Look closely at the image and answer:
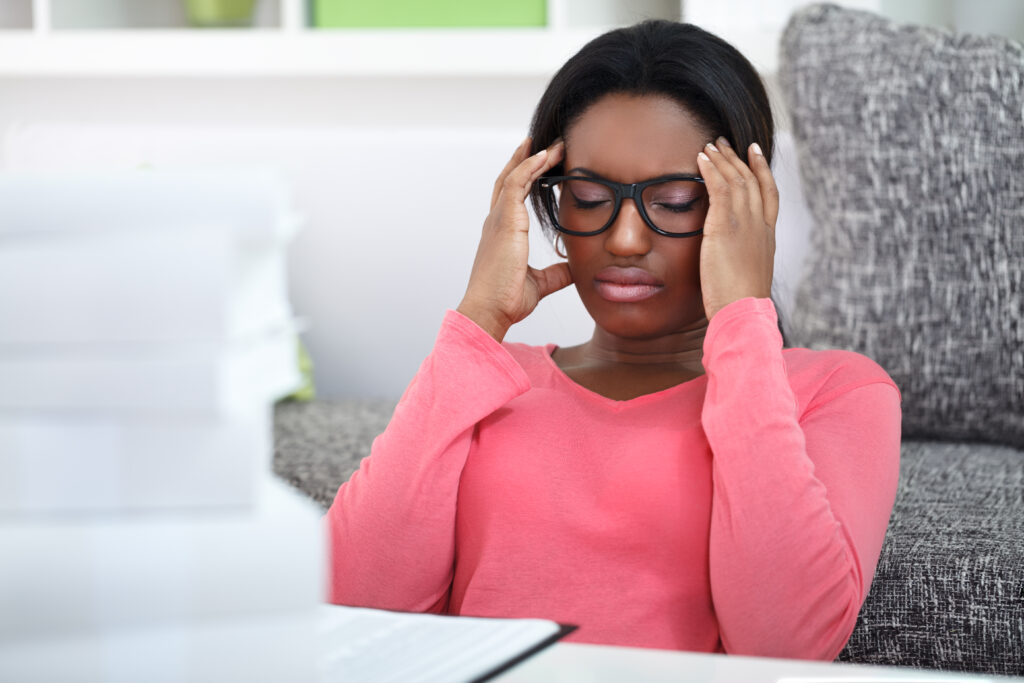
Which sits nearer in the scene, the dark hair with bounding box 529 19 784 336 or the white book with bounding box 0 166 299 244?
the white book with bounding box 0 166 299 244

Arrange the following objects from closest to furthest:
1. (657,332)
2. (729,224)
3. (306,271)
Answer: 1. (729,224)
2. (657,332)
3. (306,271)

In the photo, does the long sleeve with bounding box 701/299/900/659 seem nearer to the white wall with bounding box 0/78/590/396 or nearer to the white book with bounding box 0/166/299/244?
the white book with bounding box 0/166/299/244

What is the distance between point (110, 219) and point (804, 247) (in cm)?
153

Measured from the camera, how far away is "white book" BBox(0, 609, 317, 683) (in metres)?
0.41

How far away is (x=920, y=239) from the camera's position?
4.93ft

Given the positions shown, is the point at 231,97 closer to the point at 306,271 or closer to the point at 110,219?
the point at 306,271

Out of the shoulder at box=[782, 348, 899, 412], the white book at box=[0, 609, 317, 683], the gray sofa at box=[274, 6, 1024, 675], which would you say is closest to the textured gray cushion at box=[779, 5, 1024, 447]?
the gray sofa at box=[274, 6, 1024, 675]

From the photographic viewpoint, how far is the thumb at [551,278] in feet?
3.71

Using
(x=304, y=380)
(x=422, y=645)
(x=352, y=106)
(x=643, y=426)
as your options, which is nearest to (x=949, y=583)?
(x=643, y=426)

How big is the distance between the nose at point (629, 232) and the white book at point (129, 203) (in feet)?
2.04

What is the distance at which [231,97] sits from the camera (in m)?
2.35

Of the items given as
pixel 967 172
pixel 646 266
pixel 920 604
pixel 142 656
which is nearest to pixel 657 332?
pixel 646 266

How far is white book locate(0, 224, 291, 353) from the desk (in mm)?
Answer: 227

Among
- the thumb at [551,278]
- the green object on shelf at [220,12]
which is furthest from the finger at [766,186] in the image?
the green object on shelf at [220,12]
